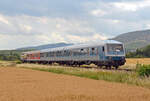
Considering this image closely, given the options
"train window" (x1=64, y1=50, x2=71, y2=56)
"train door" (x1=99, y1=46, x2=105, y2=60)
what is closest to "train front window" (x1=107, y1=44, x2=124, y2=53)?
"train door" (x1=99, y1=46, x2=105, y2=60)

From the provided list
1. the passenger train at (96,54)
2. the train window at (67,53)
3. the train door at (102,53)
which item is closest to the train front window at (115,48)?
the passenger train at (96,54)

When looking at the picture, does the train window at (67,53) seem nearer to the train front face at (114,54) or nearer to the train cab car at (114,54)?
the train cab car at (114,54)

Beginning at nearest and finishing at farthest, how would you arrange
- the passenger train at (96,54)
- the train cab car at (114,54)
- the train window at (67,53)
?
1. the train cab car at (114,54)
2. the passenger train at (96,54)
3. the train window at (67,53)

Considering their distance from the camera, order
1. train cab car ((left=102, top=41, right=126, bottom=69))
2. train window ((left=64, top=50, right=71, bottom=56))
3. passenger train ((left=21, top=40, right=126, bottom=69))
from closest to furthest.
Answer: train cab car ((left=102, top=41, right=126, bottom=69)) < passenger train ((left=21, top=40, right=126, bottom=69)) < train window ((left=64, top=50, right=71, bottom=56))

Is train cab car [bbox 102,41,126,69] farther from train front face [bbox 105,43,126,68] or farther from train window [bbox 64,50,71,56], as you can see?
train window [bbox 64,50,71,56]

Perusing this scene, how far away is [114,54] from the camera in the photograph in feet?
82.4

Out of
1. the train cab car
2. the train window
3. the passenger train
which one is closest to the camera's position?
the train cab car

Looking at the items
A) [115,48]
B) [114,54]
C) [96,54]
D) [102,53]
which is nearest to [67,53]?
[96,54]

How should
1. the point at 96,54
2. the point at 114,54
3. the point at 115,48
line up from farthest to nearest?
the point at 96,54
the point at 115,48
the point at 114,54

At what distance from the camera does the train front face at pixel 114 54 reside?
974 inches

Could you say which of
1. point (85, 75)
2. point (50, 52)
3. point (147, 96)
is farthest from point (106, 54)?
point (50, 52)

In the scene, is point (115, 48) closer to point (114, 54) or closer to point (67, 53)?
point (114, 54)

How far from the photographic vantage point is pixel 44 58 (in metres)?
46.5

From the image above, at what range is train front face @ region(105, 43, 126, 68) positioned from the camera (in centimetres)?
2475
